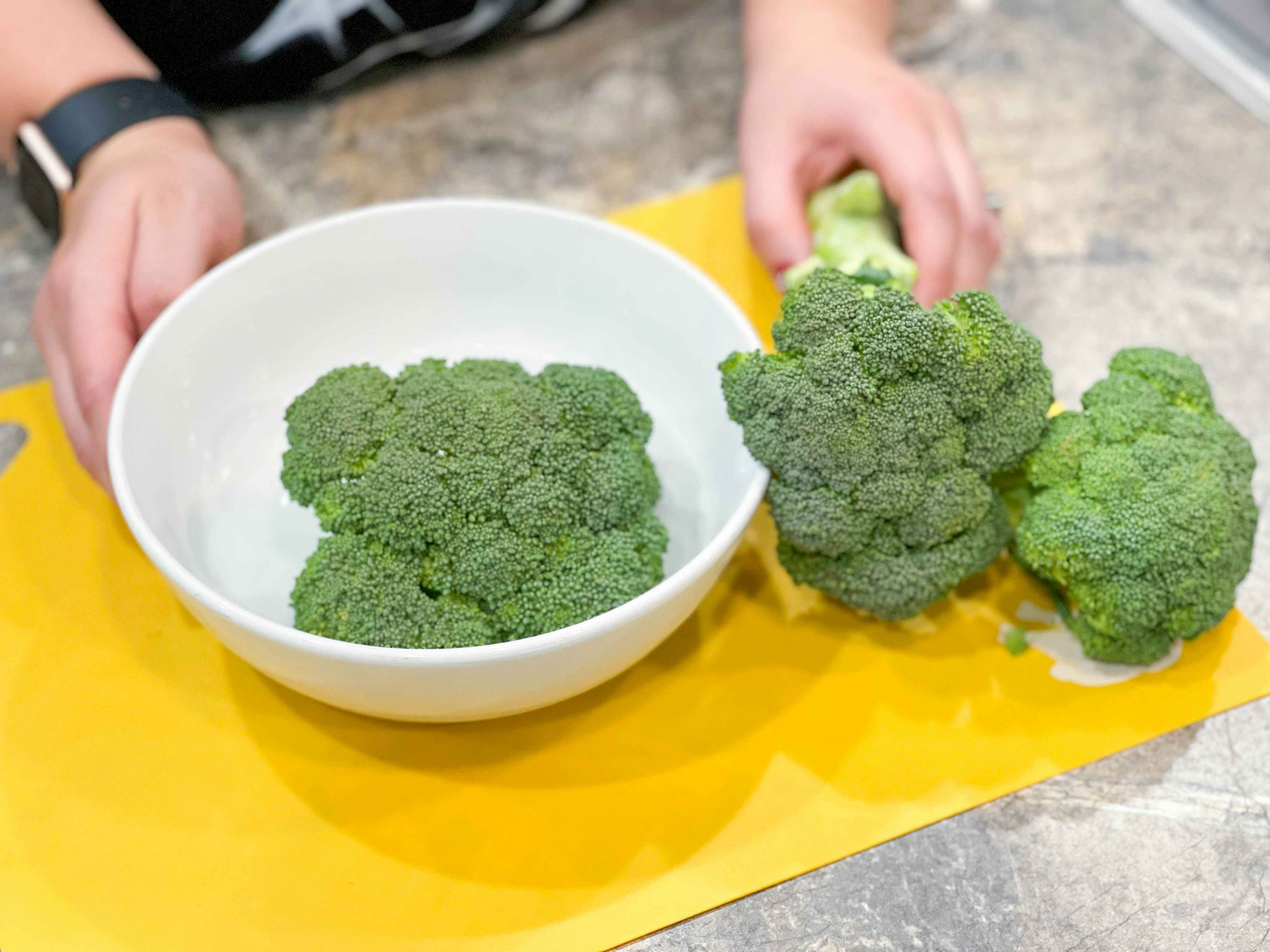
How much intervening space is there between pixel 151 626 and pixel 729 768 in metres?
0.52

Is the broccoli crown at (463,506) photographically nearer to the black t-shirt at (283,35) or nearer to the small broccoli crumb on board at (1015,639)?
the small broccoli crumb on board at (1015,639)

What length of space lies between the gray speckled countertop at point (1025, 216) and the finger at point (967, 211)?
0.14 meters

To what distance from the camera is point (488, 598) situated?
31.3 inches

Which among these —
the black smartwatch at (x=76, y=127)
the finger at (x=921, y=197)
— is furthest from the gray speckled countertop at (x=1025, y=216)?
the finger at (x=921, y=197)

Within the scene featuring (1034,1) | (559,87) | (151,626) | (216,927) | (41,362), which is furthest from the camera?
(1034,1)

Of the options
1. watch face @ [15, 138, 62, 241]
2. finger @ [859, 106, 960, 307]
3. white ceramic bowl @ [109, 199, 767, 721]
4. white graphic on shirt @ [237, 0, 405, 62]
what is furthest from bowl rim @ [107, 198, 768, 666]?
white graphic on shirt @ [237, 0, 405, 62]

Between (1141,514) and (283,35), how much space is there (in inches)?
46.6

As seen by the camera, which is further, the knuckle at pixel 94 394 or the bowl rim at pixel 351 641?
the knuckle at pixel 94 394

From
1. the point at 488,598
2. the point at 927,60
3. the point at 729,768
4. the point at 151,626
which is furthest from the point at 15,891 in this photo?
the point at 927,60

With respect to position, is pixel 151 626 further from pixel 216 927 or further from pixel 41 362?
pixel 41 362

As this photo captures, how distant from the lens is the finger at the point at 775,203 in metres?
1.08

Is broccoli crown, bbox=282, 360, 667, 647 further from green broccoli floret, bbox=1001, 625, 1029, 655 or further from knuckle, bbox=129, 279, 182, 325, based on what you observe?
green broccoli floret, bbox=1001, 625, 1029, 655

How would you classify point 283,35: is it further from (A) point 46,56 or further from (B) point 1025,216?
(B) point 1025,216

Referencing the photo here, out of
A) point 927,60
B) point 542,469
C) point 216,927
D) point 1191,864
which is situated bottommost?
point 1191,864
